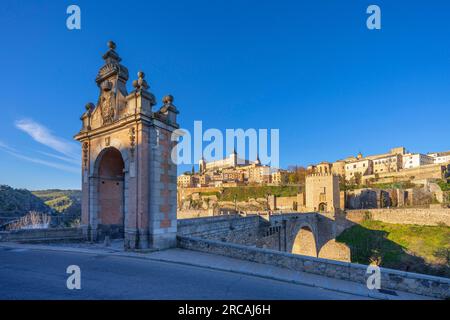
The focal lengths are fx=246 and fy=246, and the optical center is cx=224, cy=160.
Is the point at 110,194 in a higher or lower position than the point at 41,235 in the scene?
higher

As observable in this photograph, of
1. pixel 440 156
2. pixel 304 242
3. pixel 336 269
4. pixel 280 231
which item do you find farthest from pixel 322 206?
pixel 440 156

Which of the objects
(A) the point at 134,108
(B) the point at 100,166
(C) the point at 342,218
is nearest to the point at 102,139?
(B) the point at 100,166

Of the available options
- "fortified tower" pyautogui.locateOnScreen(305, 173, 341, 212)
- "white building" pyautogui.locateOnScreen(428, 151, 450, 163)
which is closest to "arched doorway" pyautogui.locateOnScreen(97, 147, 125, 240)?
"fortified tower" pyautogui.locateOnScreen(305, 173, 341, 212)

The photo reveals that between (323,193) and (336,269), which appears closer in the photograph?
(336,269)

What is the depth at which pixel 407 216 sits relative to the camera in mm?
47094

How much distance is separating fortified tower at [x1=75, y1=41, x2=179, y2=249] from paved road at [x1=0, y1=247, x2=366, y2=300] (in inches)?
93.6

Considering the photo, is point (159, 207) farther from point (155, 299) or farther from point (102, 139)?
point (155, 299)

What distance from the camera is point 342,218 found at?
49125 mm

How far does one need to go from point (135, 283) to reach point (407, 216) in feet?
184

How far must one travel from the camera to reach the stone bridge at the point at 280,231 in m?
15.3

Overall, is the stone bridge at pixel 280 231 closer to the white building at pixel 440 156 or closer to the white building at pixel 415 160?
the white building at pixel 415 160

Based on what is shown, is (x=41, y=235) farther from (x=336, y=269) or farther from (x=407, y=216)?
(x=407, y=216)

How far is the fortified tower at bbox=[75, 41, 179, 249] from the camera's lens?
33.9ft

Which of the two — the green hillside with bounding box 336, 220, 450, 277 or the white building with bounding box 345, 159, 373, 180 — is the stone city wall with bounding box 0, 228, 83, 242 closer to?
the green hillside with bounding box 336, 220, 450, 277
